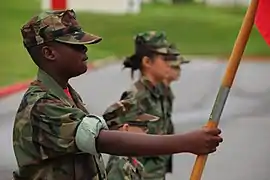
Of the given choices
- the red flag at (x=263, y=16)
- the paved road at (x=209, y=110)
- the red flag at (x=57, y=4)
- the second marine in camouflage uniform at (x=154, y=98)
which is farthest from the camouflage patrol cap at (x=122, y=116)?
the red flag at (x=57, y=4)

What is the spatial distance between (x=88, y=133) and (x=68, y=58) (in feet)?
1.17

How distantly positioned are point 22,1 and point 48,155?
1291 cm

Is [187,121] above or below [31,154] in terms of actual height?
below

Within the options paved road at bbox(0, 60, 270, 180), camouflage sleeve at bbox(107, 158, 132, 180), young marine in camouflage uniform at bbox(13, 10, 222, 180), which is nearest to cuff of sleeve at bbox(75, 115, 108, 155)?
young marine in camouflage uniform at bbox(13, 10, 222, 180)

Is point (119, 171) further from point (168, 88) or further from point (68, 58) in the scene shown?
→ point (168, 88)

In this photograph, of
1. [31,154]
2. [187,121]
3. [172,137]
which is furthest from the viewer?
[187,121]

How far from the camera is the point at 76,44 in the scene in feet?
11.1

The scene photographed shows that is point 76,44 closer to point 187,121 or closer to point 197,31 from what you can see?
point 187,121

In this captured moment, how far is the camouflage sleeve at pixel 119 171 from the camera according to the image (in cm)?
441

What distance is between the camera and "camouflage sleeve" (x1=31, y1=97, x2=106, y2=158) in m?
3.24

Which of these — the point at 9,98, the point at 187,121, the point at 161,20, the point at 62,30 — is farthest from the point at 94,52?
the point at 62,30

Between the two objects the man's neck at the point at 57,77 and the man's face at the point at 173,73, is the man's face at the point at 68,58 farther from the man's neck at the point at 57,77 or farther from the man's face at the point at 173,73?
the man's face at the point at 173,73

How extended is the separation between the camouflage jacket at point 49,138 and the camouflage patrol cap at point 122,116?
1.12 feet

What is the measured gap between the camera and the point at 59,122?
328 cm
